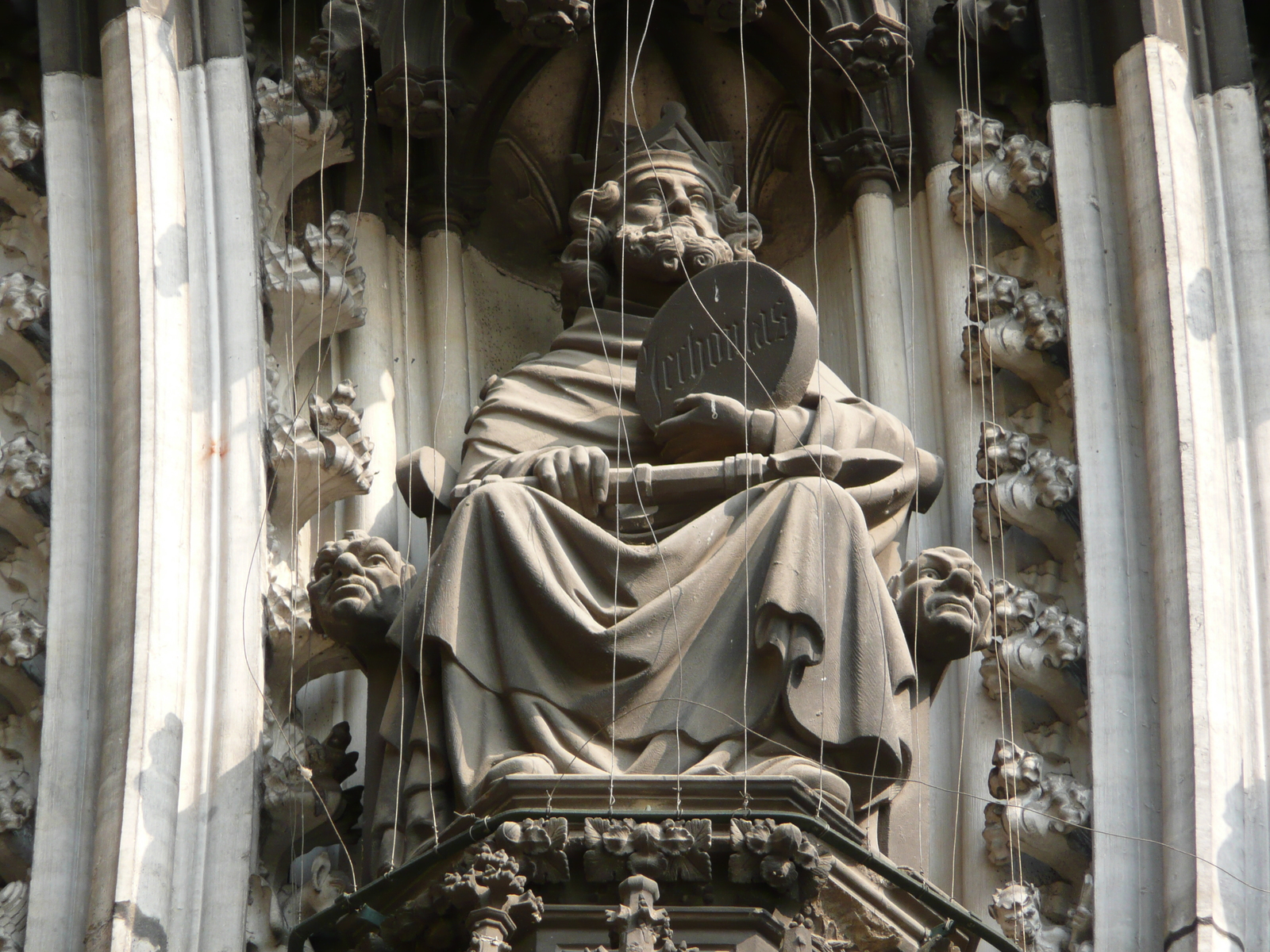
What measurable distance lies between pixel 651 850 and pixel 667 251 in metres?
1.91

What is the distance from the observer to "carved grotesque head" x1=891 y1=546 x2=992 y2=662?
5956 mm

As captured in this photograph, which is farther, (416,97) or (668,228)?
(416,97)

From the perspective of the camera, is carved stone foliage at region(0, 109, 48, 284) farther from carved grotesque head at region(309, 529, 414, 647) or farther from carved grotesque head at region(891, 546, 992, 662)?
carved grotesque head at region(891, 546, 992, 662)

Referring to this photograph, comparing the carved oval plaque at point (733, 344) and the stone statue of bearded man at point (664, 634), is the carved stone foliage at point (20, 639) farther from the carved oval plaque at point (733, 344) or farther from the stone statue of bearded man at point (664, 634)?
the carved oval plaque at point (733, 344)

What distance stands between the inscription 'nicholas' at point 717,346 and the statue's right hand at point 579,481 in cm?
37

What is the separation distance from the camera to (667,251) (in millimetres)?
6758

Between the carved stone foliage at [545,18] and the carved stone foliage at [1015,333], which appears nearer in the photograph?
the carved stone foliage at [1015,333]

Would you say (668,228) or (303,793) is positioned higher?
(668,228)

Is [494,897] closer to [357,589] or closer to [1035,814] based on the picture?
[357,589]

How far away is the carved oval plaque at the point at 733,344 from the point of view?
6.29 meters

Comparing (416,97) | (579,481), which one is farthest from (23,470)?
(416,97)

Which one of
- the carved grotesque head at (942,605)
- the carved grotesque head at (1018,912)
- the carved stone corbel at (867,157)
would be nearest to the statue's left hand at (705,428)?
the carved grotesque head at (942,605)

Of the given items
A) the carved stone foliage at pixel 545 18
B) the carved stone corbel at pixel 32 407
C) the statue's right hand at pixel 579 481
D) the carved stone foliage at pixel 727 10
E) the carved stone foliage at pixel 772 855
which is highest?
the carved stone foliage at pixel 727 10

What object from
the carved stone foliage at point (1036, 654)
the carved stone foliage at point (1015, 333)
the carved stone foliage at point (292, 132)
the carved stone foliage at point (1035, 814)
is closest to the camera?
the carved stone foliage at point (1035, 814)
